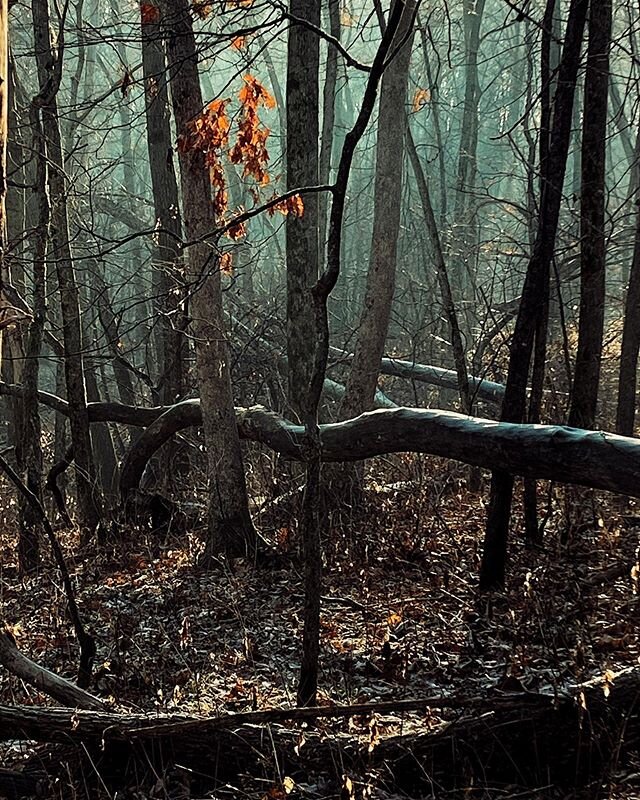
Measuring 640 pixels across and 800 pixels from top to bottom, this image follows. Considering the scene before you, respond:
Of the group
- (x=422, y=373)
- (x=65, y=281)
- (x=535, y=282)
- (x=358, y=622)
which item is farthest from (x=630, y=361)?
(x=65, y=281)

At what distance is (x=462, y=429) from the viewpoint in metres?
6.00

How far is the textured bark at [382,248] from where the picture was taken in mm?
9039

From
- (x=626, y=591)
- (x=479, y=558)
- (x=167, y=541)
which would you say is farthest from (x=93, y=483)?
(x=626, y=591)

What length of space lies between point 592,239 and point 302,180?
3214 millimetres

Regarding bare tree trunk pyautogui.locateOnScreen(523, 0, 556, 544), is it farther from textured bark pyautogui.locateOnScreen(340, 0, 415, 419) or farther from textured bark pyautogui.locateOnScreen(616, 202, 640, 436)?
textured bark pyautogui.locateOnScreen(340, 0, 415, 419)

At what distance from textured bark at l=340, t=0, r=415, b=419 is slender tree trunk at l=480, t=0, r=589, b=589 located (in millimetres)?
3028

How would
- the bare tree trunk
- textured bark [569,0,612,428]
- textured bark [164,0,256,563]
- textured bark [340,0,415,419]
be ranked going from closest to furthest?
the bare tree trunk < textured bark [569,0,612,428] < textured bark [164,0,256,563] < textured bark [340,0,415,419]

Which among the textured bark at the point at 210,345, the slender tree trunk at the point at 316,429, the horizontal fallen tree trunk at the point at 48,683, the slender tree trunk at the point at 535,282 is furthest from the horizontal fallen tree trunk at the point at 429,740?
the textured bark at the point at 210,345

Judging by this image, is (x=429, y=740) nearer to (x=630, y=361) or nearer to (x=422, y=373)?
(x=630, y=361)

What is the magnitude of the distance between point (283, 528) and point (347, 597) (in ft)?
6.12

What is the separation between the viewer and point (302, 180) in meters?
Result: 8.73

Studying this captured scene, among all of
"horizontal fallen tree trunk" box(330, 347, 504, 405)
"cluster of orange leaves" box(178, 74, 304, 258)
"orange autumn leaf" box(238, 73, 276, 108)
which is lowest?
"horizontal fallen tree trunk" box(330, 347, 504, 405)

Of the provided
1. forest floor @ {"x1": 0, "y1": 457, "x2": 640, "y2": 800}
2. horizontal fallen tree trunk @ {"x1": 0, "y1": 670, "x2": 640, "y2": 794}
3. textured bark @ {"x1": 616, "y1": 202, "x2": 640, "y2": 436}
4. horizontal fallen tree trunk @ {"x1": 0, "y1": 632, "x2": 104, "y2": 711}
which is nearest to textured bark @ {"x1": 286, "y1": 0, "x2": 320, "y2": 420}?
forest floor @ {"x1": 0, "y1": 457, "x2": 640, "y2": 800}

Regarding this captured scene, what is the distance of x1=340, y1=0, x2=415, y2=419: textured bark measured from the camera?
904cm
